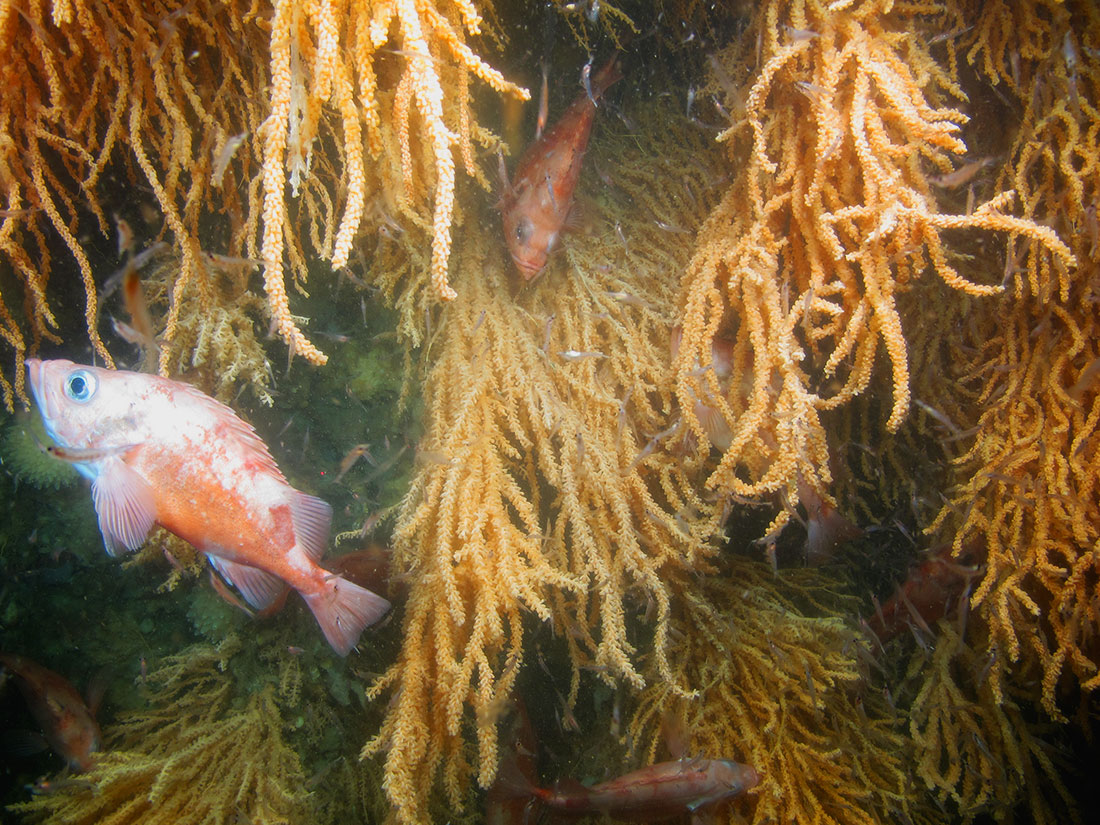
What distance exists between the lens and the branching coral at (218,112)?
5.14ft

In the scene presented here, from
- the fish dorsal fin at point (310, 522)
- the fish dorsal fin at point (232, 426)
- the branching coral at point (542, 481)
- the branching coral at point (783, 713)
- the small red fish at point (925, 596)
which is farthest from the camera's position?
the small red fish at point (925, 596)

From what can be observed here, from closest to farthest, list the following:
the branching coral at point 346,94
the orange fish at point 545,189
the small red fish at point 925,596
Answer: the branching coral at point 346,94 < the orange fish at point 545,189 < the small red fish at point 925,596

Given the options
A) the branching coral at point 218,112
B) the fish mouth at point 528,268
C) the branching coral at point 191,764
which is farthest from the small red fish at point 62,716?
the fish mouth at point 528,268

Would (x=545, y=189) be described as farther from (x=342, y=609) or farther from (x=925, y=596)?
(x=925, y=596)

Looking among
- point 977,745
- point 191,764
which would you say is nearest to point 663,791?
point 977,745

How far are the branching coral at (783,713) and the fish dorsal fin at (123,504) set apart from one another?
270cm

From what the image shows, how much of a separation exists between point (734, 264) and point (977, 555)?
2361mm

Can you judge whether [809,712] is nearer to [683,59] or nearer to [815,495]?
[815,495]

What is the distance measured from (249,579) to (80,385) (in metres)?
1.00

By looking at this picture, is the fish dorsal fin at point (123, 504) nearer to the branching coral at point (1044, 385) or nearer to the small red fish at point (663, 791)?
the small red fish at point (663, 791)

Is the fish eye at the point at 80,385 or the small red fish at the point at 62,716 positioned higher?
the fish eye at the point at 80,385

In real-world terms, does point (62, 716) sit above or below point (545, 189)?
below

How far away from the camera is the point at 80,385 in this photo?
182cm

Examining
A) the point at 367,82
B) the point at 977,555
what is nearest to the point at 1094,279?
the point at 977,555
